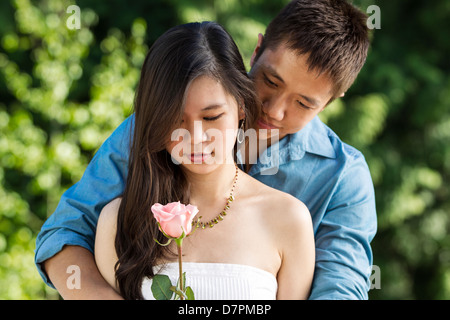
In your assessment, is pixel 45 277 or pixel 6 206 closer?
pixel 45 277

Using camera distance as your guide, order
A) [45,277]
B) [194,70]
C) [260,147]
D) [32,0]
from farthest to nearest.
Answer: [32,0] < [260,147] < [45,277] < [194,70]

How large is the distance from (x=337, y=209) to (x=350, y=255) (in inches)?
7.2

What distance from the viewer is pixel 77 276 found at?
1.79 m

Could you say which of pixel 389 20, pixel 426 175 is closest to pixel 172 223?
pixel 426 175

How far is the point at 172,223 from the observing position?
119 centimetres

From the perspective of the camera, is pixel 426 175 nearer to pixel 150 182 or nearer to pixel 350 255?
pixel 350 255

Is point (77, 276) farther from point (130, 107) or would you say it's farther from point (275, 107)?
point (130, 107)

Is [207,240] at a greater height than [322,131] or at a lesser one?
lesser

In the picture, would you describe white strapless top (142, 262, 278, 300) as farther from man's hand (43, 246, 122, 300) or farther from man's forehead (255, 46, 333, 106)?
man's forehead (255, 46, 333, 106)

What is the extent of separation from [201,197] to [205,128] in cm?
30

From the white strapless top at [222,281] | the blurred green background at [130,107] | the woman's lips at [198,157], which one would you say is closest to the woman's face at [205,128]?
the woman's lips at [198,157]

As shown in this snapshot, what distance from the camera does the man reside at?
76.4 inches

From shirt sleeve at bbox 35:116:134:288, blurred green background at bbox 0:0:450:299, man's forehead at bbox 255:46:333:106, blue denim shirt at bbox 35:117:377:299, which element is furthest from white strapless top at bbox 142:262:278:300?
blurred green background at bbox 0:0:450:299

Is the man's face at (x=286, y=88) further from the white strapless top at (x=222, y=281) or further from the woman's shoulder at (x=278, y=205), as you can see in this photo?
the white strapless top at (x=222, y=281)
